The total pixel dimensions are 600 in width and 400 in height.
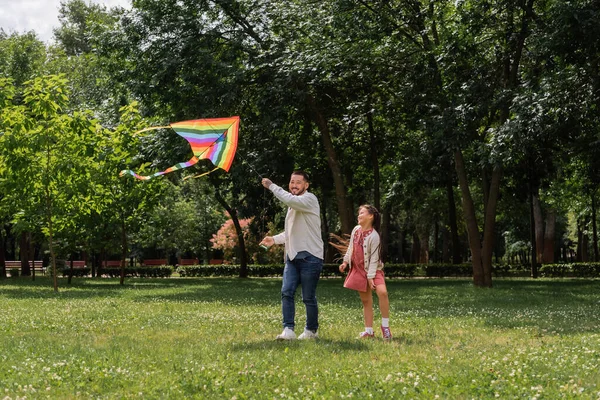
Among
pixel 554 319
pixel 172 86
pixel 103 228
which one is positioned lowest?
pixel 554 319

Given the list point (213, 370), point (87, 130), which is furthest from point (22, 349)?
point (87, 130)

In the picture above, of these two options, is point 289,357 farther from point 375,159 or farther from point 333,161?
point 375,159

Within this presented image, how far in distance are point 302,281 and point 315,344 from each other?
1055mm

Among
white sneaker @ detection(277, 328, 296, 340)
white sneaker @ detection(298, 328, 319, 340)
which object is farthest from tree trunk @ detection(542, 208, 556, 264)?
white sneaker @ detection(277, 328, 296, 340)

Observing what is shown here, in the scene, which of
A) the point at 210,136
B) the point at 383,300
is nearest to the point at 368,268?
the point at 383,300

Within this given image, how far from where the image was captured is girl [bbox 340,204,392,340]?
35.4 feet

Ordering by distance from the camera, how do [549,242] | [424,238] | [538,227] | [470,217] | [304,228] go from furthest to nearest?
[424,238] → [549,242] → [538,227] → [470,217] → [304,228]

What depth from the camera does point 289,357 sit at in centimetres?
857

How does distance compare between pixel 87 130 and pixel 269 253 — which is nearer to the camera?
pixel 87 130

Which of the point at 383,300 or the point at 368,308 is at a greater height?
the point at 383,300

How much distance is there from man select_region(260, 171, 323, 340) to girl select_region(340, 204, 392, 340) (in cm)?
66

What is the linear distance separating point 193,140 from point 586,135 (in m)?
18.6

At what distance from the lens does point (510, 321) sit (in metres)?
Result: 13.7

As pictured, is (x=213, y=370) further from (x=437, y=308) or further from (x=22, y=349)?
(x=437, y=308)
